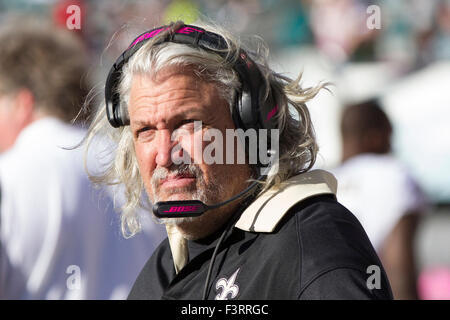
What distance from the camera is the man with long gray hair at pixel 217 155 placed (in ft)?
6.67

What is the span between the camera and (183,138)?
2.17 m

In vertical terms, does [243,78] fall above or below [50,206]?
above

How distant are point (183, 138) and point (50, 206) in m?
1.12

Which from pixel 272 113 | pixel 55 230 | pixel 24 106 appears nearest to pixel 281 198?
pixel 272 113

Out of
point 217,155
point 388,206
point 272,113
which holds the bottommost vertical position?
point 388,206

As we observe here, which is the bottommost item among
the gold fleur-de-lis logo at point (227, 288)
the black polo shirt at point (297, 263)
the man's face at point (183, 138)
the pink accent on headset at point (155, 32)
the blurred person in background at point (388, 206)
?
the blurred person in background at point (388, 206)

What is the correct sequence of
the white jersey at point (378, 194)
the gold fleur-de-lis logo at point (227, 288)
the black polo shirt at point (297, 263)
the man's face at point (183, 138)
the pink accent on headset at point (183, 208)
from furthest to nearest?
the white jersey at point (378, 194) → the man's face at point (183, 138) → the pink accent on headset at point (183, 208) → the gold fleur-de-lis logo at point (227, 288) → the black polo shirt at point (297, 263)

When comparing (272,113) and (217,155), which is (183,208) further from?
(272,113)

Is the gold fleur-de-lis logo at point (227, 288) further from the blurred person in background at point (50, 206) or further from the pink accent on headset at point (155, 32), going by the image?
the blurred person in background at point (50, 206)

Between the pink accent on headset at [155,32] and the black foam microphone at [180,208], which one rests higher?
the pink accent on headset at [155,32]

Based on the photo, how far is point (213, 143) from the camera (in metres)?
2.20

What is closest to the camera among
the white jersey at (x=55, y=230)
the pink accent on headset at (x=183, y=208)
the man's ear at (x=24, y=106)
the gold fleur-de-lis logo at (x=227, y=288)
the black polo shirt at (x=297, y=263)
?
the black polo shirt at (x=297, y=263)

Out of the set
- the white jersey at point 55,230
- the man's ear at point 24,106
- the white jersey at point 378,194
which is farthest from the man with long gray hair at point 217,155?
the white jersey at point 378,194

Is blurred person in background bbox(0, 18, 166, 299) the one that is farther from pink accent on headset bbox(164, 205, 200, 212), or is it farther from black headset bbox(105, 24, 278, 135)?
pink accent on headset bbox(164, 205, 200, 212)
